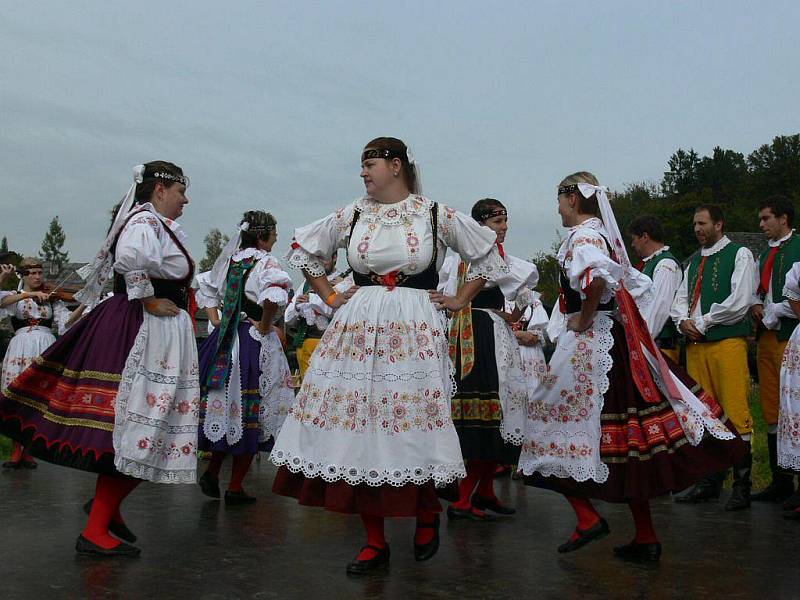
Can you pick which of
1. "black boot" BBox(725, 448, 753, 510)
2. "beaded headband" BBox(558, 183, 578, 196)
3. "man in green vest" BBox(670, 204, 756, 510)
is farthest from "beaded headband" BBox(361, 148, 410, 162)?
"black boot" BBox(725, 448, 753, 510)

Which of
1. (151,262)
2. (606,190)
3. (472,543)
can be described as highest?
(606,190)

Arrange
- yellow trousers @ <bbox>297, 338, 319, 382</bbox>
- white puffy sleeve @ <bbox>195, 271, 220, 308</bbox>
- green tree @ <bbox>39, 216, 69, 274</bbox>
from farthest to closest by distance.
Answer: green tree @ <bbox>39, 216, 69, 274</bbox> < yellow trousers @ <bbox>297, 338, 319, 382</bbox> < white puffy sleeve @ <bbox>195, 271, 220, 308</bbox>

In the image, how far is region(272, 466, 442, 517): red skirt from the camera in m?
3.84

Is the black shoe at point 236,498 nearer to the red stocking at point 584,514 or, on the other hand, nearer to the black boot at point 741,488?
the red stocking at point 584,514

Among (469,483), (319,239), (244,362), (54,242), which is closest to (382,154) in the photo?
(319,239)

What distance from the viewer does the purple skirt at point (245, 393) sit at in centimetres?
602

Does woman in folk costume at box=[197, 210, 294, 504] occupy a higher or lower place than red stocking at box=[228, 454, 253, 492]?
higher

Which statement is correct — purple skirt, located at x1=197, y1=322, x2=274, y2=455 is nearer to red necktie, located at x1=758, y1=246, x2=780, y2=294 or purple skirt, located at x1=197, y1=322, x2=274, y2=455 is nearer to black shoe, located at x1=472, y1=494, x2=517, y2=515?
black shoe, located at x1=472, y1=494, x2=517, y2=515

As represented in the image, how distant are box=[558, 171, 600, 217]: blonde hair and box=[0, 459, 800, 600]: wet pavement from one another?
1747mm

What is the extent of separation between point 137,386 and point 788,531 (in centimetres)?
374

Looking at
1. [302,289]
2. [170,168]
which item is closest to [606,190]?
[170,168]

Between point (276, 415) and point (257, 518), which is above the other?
point (276, 415)

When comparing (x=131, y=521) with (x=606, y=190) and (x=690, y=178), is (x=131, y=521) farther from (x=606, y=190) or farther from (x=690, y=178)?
(x=690, y=178)

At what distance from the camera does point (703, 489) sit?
244 inches
